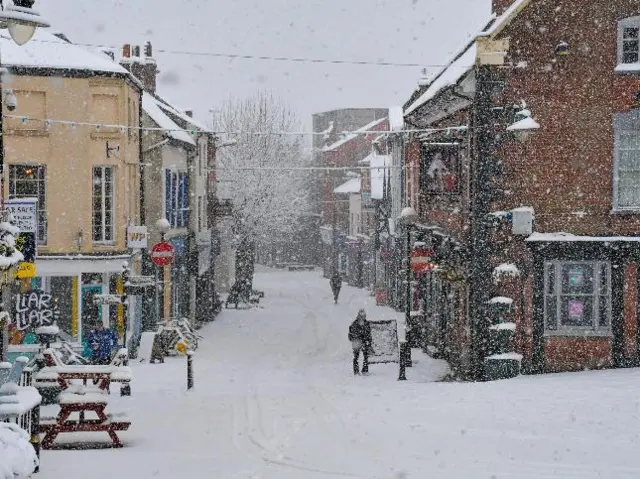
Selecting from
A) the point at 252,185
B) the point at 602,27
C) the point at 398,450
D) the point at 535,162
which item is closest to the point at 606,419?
the point at 398,450

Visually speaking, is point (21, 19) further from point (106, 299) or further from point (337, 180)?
point (337, 180)

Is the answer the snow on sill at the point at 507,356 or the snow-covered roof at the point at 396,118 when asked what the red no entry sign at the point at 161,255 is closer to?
the snow on sill at the point at 507,356

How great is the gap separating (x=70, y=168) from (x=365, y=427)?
49.3 ft

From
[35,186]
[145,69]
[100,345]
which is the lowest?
[100,345]

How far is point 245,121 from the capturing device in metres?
57.5

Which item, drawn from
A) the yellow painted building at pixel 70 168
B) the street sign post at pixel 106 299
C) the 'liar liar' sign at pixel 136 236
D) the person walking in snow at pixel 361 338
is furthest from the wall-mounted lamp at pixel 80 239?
the person walking in snow at pixel 361 338

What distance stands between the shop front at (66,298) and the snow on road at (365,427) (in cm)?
306

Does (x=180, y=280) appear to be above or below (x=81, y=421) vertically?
above

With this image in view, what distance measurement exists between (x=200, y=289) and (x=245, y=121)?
1976 cm

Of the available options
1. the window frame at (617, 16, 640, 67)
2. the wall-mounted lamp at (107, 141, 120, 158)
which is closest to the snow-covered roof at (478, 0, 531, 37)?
the window frame at (617, 16, 640, 67)

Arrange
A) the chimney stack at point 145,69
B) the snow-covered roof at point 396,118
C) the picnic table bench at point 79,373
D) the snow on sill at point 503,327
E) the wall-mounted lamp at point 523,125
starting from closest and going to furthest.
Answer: the picnic table bench at point 79,373 → the wall-mounted lamp at point 523,125 → the snow on sill at point 503,327 → the chimney stack at point 145,69 → the snow-covered roof at point 396,118

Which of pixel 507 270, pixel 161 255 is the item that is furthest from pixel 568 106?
pixel 161 255

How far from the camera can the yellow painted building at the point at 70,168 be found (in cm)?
2575

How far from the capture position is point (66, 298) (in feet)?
85.6
